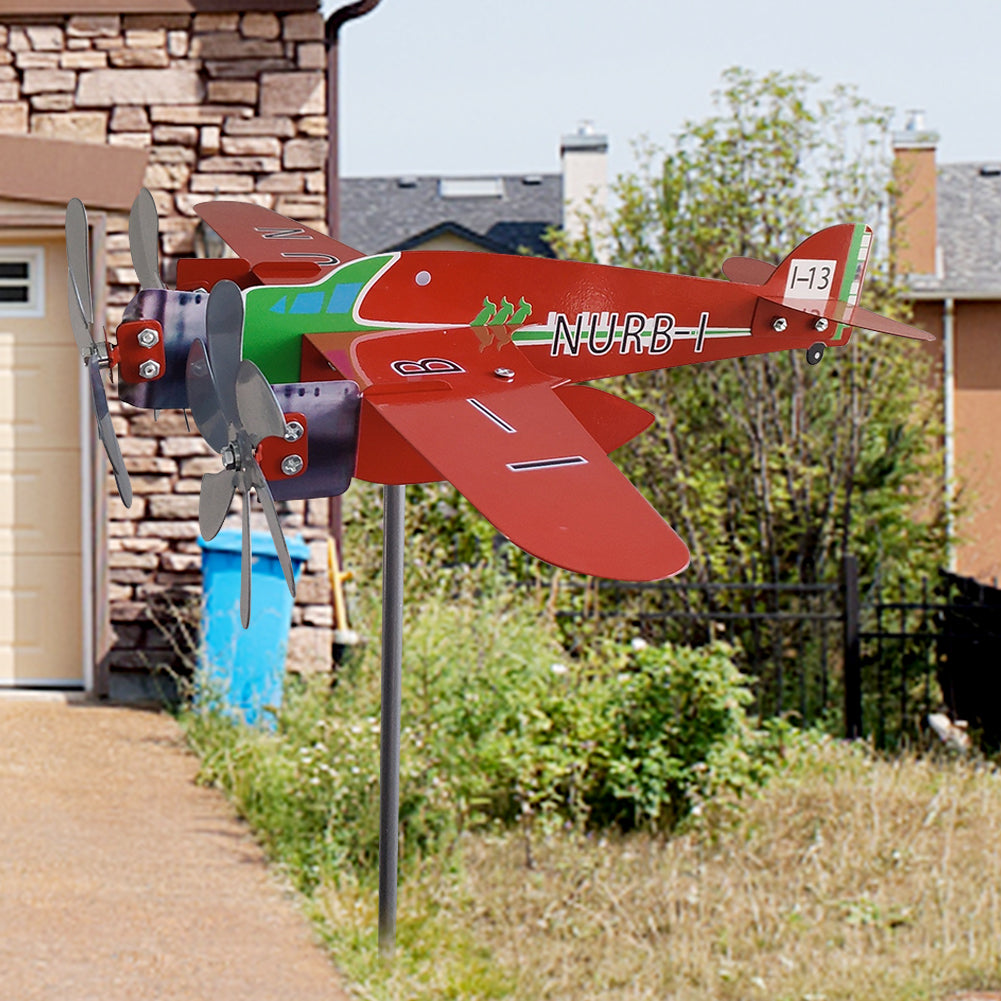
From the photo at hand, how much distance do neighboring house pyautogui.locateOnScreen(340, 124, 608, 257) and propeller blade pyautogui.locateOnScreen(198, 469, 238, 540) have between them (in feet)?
Result: 48.5

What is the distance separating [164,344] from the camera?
40.3 inches

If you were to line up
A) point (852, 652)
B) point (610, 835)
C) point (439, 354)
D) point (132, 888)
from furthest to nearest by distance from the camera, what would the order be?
point (852, 652)
point (610, 835)
point (132, 888)
point (439, 354)

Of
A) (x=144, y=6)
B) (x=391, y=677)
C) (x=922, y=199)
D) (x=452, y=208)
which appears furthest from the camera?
(x=452, y=208)

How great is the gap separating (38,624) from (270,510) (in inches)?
251

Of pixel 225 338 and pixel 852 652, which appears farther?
pixel 852 652

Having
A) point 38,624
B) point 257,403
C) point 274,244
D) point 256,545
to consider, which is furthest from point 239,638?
point 257,403

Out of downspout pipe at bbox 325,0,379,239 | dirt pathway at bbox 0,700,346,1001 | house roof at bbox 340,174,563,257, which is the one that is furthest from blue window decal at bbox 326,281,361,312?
house roof at bbox 340,174,563,257

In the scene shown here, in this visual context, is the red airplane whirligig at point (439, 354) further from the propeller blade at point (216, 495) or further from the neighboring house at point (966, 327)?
the neighboring house at point (966, 327)

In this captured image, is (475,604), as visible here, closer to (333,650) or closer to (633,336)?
(333,650)

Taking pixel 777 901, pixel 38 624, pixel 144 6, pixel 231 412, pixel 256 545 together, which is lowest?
pixel 777 901

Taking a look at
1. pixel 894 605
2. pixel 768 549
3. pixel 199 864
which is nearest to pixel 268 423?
pixel 199 864

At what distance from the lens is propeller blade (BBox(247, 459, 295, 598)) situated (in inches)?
35.8

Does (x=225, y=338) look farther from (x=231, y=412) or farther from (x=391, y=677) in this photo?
(x=391, y=677)

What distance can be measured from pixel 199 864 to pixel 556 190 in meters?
16.0
